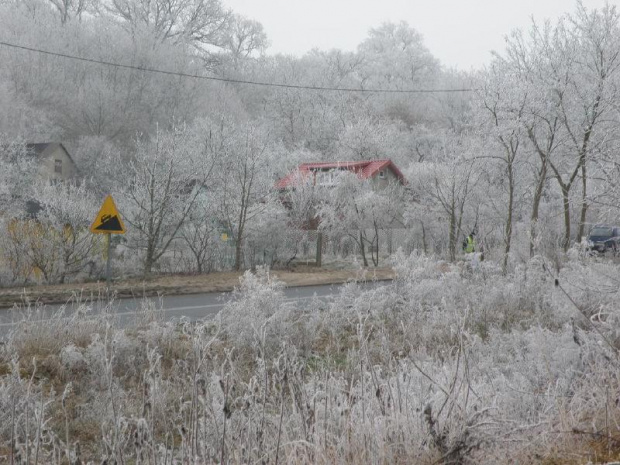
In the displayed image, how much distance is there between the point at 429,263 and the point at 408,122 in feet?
157

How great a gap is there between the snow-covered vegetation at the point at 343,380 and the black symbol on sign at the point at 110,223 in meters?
5.15

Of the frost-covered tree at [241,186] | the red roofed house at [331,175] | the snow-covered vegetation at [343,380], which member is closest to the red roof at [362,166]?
the red roofed house at [331,175]

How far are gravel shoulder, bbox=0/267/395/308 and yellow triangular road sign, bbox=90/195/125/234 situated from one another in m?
1.24

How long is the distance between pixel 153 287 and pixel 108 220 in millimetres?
2586

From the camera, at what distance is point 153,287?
51.8 feet

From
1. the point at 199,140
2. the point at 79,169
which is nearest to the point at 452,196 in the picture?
the point at 199,140

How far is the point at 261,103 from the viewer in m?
55.9

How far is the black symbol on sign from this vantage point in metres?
13.8

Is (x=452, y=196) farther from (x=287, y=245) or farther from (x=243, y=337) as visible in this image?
(x=243, y=337)

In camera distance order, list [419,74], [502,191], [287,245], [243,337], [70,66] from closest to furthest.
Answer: [243,337] → [287,245] → [502,191] → [70,66] → [419,74]

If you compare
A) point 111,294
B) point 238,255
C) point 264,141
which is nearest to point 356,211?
point 264,141

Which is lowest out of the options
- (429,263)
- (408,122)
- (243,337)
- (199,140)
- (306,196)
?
(243,337)

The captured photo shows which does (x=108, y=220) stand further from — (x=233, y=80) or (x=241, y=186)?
(x=233, y=80)

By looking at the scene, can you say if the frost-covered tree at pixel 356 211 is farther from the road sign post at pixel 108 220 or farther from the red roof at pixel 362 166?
the road sign post at pixel 108 220
